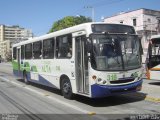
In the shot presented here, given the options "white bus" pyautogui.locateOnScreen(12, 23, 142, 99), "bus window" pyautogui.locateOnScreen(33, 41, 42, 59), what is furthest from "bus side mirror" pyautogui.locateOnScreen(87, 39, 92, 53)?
"bus window" pyautogui.locateOnScreen(33, 41, 42, 59)

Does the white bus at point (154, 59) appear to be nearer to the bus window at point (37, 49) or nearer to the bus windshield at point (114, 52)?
the bus windshield at point (114, 52)

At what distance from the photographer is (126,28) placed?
1128 centimetres

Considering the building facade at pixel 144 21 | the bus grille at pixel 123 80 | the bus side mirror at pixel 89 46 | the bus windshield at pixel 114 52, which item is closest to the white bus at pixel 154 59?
the bus windshield at pixel 114 52

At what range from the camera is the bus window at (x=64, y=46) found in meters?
12.2

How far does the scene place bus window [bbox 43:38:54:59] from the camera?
14.1 meters

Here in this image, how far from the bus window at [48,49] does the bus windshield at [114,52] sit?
405 centimetres

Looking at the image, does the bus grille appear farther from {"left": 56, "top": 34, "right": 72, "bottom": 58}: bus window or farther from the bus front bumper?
{"left": 56, "top": 34, "right": 72, "bottom": 58}: bus window

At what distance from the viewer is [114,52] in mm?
10547

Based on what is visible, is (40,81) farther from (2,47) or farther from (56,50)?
(2,47)

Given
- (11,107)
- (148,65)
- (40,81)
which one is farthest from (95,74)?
(148,65)

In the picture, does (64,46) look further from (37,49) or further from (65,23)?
(65,23)

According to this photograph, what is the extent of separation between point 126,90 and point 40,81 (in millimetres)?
6566

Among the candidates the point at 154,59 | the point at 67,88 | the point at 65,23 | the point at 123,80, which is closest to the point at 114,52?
the point at 123,80

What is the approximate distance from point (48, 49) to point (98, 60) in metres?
4.94
